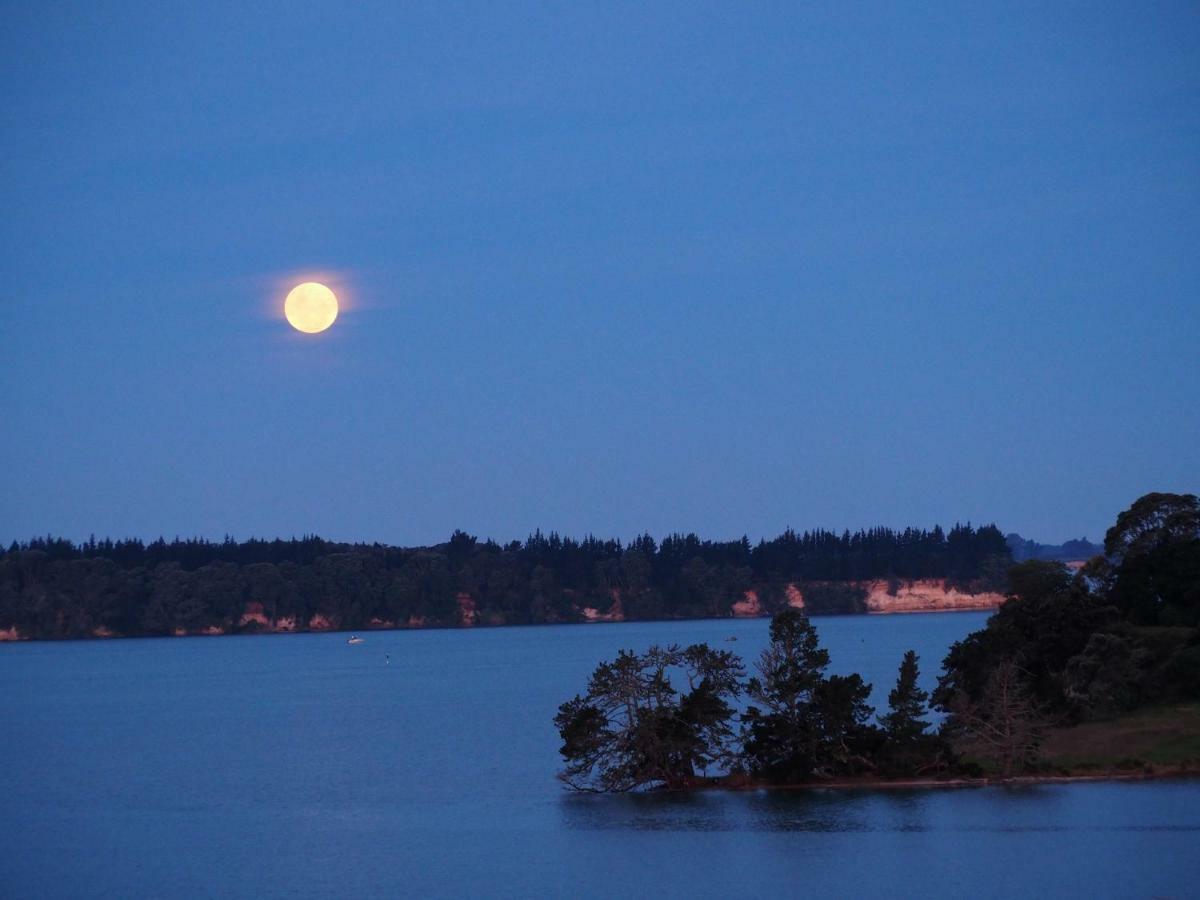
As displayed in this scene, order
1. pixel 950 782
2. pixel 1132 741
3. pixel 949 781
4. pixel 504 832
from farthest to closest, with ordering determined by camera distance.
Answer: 1. pixel 1132 741
2. pixel 949 781
3. pixel 950 782
4. pixel 504 832

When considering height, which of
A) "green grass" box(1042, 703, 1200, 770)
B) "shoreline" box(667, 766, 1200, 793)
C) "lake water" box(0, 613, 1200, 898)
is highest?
"green grass" box(1042, 703, 1200, 770)

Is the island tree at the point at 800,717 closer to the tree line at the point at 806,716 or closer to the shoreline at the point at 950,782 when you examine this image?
the tree line at the point at 806,716

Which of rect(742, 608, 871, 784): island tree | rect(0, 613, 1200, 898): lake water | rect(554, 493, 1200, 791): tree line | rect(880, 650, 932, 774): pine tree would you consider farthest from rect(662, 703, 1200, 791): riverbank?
rect(0, 613, 1200, 898): lake water

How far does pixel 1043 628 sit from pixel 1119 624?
12.2ft

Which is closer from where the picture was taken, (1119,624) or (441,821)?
(441,821)

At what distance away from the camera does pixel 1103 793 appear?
53.7 metres

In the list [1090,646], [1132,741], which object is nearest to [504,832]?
[1132,741]

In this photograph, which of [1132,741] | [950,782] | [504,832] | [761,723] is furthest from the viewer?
[1132,741]

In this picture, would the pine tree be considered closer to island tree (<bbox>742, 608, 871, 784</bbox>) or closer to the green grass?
island tree (<bbox>742, 608, 871, 784</bbox>)

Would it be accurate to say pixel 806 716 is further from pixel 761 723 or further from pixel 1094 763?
pixel 1094 763

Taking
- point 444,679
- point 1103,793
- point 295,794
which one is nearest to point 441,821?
point 295,794

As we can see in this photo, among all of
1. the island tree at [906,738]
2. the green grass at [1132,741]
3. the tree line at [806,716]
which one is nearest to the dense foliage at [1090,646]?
the tree line at [806,716]

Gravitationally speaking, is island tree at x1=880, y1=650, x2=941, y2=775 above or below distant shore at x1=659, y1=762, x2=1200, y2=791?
above

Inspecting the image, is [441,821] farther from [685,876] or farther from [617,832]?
[685,876]
